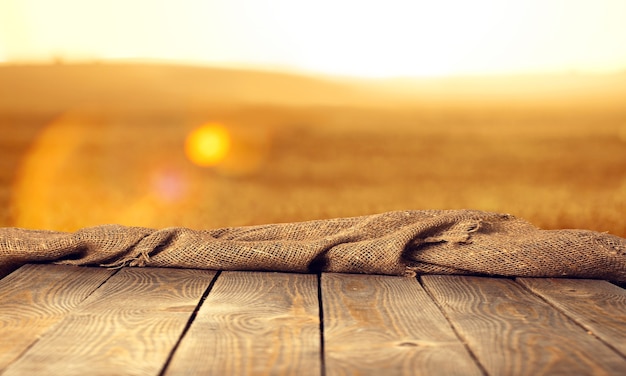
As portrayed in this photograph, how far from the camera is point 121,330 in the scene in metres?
1.11

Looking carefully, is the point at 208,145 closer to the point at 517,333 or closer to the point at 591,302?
A: the point at 591,302

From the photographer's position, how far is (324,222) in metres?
1.88

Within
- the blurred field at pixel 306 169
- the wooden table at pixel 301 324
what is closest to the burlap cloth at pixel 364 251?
the wooden table at pixel 301 324

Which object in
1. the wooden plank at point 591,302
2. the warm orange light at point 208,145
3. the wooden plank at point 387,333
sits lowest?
the wooden plank at point 591,302

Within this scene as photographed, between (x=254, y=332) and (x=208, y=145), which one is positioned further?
(x=208, y=145)

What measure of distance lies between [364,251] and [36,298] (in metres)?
0.69

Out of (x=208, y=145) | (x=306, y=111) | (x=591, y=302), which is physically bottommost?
(x=591, y=302)

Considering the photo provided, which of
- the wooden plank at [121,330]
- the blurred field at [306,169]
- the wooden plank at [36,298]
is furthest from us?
the blurred field at [306,169]

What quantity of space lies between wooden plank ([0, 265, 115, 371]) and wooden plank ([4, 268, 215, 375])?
0.02 m

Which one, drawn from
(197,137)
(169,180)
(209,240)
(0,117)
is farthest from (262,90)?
(209,240)

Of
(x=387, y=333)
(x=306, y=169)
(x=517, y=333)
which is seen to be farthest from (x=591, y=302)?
(x=306, y=169)

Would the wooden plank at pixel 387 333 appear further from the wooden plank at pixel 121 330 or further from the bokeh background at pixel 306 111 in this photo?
the bokeh background at pixel 306 111

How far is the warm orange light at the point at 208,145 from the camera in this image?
2.86 m

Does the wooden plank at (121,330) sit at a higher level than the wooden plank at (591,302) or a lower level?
higher
